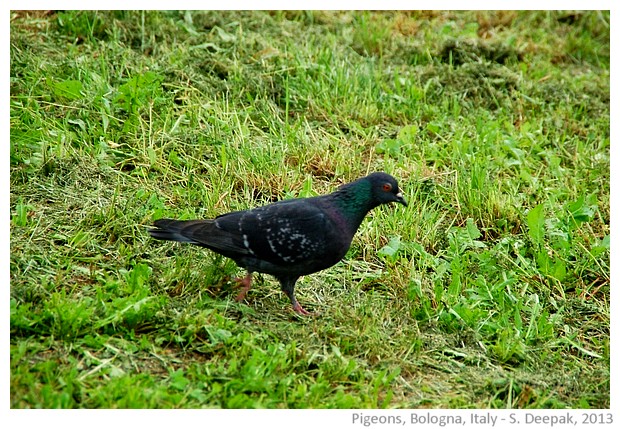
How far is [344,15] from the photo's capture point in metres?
8.72

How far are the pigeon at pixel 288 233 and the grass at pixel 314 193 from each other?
0.22 m

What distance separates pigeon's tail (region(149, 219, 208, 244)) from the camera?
4.84 metres

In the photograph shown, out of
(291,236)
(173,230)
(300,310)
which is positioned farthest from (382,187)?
(173,230)

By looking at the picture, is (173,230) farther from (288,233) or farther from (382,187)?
(382,187)

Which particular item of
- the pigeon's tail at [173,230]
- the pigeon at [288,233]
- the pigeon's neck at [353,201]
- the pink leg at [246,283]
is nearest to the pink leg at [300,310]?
the pigeon at [288,233]

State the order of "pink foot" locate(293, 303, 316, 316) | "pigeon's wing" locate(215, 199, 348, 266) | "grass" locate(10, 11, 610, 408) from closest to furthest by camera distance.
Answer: "grass" locate(10, 11, 610, 408), "pigeon's wing" locate(215, 199, 348, 266), "pink foot" locate(293, 303, 316, 316)

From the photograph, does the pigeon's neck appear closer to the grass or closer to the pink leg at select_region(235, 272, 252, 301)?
the grass

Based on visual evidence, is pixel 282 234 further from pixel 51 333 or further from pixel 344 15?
pixel 344 15

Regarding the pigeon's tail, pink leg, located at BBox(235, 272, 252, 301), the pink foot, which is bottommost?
the pink foot

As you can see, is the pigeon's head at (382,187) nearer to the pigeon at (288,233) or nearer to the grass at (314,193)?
the pigeon at (288,233)

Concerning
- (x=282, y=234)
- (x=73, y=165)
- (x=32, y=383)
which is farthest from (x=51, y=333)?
(x=73, y=165)

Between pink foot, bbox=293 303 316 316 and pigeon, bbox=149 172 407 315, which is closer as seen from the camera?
pigeon, bbox=149 172 407 315

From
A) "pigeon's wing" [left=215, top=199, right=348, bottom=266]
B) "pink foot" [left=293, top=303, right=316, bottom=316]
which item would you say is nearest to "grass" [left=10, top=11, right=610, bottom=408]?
"pink foot" [left=293, top=303, right=316, bottom=316]

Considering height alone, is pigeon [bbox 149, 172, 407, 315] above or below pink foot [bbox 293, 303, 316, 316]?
above
